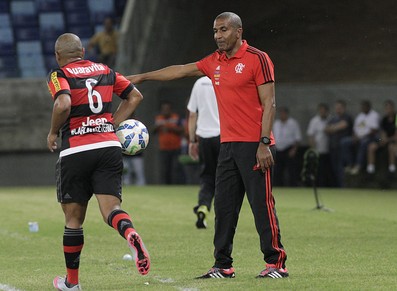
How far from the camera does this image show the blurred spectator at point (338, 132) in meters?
23.7

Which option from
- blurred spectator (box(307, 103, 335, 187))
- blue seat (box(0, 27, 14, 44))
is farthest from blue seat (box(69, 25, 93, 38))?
blurred spectator (box(307, 103, 335, 187))

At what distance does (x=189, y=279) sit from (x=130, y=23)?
17.8 m

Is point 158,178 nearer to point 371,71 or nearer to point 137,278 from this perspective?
point 371,71

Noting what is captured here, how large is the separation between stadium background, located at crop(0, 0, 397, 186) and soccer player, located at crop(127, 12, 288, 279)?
15.0 metres

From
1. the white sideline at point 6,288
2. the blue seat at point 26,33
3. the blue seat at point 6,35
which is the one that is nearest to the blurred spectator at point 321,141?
the blue seat at point 26,33

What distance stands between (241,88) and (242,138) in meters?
0.41

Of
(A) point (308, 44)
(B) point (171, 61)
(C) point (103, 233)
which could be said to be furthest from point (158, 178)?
(C) point (103, 233)

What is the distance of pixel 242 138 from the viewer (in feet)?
28.2

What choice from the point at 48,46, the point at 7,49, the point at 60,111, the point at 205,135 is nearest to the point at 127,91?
the point at 60,111

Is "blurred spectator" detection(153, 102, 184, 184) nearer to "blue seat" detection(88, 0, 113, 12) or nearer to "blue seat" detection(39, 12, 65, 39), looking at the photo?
"blue seat" detection(88, 0, 113, 12)

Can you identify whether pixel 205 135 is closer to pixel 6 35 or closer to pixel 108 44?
pixel 108 44

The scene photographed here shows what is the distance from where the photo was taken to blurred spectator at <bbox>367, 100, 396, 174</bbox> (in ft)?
73.5

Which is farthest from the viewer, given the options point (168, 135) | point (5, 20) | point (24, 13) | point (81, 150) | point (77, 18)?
point (24, 13)

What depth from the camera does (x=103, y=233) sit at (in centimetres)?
1354
